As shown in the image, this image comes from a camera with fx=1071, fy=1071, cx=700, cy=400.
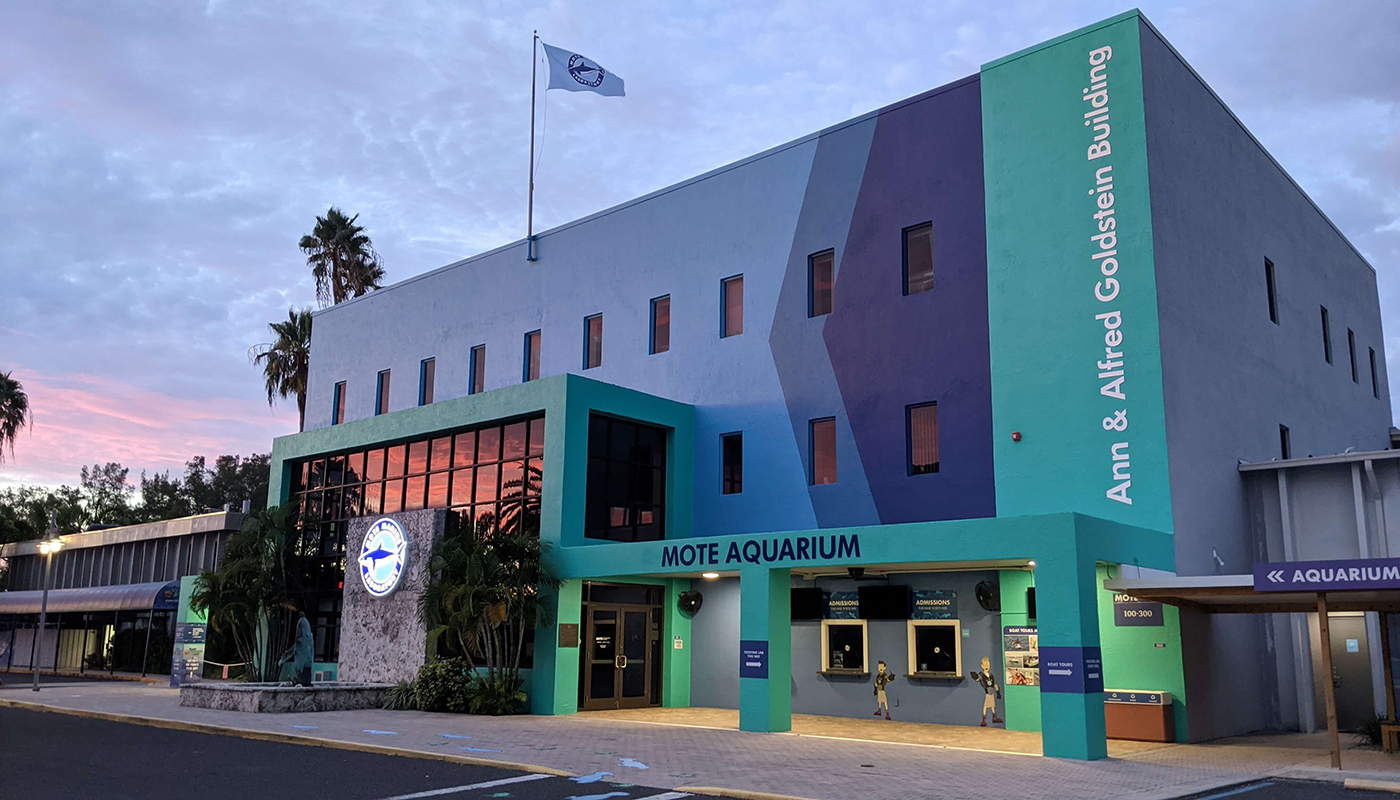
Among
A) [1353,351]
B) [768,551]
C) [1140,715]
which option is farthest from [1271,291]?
[768,551]

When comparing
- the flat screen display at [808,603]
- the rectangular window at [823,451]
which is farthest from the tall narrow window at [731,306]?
the flat screen display at [808,603]

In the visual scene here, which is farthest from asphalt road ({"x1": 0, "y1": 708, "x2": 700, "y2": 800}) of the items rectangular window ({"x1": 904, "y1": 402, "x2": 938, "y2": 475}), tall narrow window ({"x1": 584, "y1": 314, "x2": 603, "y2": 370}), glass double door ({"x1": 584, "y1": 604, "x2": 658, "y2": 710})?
tall narrow window ({"x1": 584, "y1": 314, "x2": 603, "y2": 370})

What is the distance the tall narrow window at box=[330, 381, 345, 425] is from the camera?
33.6 m

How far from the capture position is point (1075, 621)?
14688 mm

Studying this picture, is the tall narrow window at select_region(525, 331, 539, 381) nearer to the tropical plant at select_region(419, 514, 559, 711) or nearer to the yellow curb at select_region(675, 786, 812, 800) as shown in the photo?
the tropical plant at select_region(419, 514, 559, 711)

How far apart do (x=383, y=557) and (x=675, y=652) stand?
6.89m

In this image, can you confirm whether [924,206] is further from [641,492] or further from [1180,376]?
[641,492]

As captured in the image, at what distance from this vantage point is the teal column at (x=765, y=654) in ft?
57.8

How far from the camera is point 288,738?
15945 millimetres

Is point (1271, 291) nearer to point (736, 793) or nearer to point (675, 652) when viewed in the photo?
point (675, 652)

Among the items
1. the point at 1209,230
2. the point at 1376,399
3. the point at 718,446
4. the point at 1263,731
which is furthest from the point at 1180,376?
the point at 1376,399

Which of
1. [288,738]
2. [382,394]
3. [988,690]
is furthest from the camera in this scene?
[382,394]

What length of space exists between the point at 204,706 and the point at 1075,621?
54.6 ft

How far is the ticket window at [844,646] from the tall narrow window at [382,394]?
16339 millimetres
